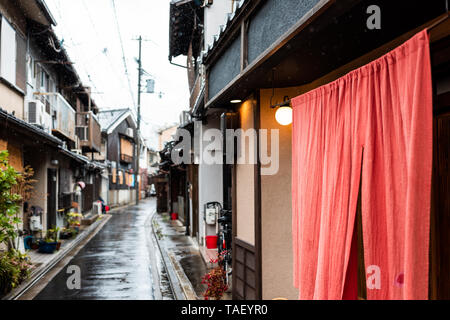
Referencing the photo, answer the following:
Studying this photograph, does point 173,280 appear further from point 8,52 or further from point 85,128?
point 85,128

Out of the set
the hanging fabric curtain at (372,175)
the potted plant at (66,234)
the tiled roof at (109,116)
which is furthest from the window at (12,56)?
the tiled roof at (109,116)

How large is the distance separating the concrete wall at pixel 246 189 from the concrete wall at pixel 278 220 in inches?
21.4

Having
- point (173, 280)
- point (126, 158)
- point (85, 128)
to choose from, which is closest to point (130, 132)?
point (126, 158)

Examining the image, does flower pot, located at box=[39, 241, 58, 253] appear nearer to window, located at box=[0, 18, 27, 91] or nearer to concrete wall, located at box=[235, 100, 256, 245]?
window, located at box=[0, 18, 27, 91]

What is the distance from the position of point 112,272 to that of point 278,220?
7.55 meters

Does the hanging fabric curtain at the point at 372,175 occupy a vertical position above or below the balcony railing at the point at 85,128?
below

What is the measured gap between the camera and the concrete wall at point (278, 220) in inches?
248

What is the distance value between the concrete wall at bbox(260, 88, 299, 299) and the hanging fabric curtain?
1.80m

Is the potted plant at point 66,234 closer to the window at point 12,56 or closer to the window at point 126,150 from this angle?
the window at point 12,56

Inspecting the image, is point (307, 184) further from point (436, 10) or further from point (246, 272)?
point (246, 272)

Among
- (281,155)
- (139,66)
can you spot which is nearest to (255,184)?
(281,155)

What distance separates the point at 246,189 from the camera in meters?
7.35

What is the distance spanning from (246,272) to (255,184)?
194 centimetres

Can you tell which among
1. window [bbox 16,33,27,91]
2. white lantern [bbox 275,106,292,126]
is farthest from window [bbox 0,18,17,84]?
white lantern [bbox 275,106,292,126]
